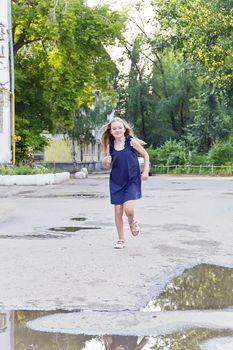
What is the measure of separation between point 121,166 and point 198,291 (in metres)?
2.93

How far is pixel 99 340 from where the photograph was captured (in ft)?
13.6

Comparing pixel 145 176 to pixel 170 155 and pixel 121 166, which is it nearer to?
pixel 121 166

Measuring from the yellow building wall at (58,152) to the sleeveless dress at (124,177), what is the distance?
5351 cm

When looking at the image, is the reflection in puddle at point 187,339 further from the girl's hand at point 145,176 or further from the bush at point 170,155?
the bush at point 170,155

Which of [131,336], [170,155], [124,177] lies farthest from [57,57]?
[131,336]

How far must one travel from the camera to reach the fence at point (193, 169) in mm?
45978

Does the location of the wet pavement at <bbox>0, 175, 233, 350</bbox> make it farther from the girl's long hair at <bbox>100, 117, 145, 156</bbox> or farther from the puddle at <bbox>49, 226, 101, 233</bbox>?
the girl's long hair at <bbox>100, 117, 145, 156</bbox>

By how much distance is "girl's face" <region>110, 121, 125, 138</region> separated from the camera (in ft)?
27.0

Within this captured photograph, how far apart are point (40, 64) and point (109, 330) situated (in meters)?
30.6

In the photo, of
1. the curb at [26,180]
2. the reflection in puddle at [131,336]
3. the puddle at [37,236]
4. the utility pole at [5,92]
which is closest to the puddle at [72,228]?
the puddle at [37,236]

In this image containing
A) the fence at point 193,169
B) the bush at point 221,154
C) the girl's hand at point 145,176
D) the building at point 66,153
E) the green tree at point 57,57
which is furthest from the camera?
the building at point 66,153

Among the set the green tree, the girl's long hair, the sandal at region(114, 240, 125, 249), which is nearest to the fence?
the green tree

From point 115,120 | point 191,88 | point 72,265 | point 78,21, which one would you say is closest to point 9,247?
point 72,265

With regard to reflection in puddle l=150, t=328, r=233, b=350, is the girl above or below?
above
